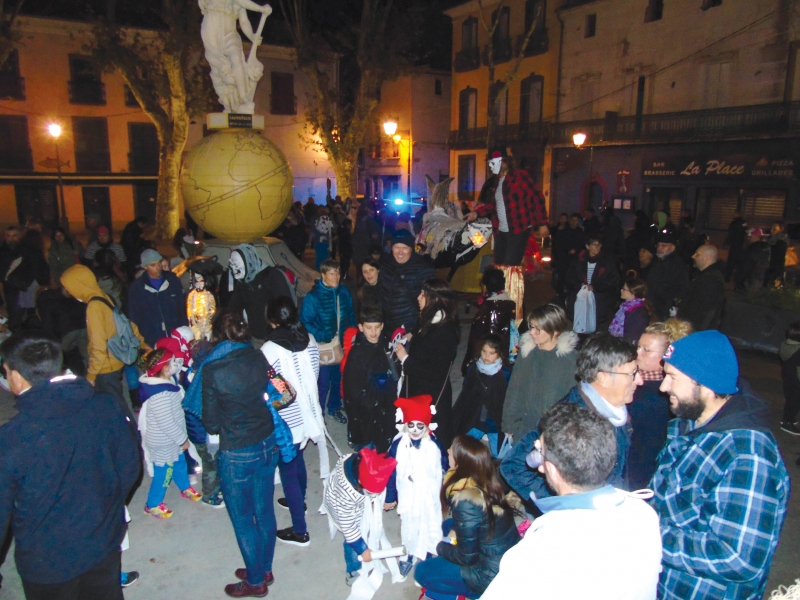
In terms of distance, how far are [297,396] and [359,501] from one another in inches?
35.0

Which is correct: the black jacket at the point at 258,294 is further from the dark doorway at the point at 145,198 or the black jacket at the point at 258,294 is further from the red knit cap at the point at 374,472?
the dark doorway at the point at 145,198

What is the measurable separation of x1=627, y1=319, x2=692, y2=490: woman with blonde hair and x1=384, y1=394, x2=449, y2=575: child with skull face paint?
47.2 inches

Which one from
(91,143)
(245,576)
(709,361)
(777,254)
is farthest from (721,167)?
(91,143)

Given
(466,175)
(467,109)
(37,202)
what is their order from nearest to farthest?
(37,202) → (467,109) → (466,175)

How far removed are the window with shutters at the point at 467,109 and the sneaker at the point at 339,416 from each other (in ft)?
88.0

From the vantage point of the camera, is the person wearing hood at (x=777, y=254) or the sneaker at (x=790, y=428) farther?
the person wearing hood at (x=777, y=254)

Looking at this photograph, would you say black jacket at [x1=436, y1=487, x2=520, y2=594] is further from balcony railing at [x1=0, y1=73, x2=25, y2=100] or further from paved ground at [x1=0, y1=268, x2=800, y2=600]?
balcony railing at [x1=0, y1=73, x2=25, y2=100]

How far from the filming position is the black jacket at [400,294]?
5.44 meters

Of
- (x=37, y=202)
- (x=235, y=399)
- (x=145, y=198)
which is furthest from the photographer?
(x=145, y=198)

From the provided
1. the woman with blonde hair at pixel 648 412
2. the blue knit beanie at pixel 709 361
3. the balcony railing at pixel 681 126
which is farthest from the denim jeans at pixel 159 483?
the balcony railing at pixel 681 126

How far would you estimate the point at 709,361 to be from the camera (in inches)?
86.0

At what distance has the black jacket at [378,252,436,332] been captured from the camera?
5.44 m

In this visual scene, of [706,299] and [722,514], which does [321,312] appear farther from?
[706,299]

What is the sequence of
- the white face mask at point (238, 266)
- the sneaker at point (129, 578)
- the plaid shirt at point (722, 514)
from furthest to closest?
1. the white face mask at point (238, 266)
2. the sneaker at point (129, 578)
3. the plaid shirt at point (722, 514)
